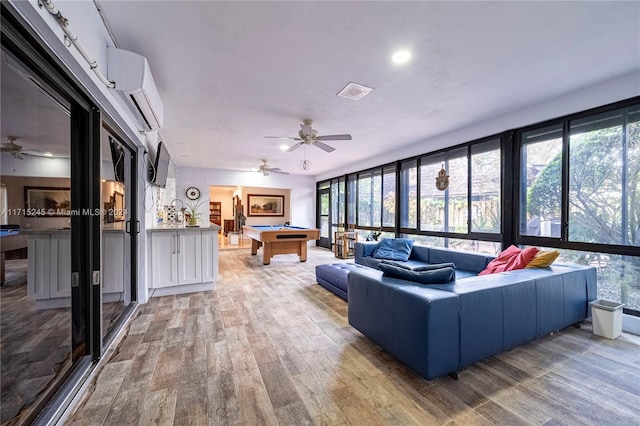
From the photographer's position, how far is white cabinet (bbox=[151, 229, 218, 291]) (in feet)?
12.1

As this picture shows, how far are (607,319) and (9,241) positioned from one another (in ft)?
15.4

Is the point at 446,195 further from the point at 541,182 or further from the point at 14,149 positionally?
the point at 14,149

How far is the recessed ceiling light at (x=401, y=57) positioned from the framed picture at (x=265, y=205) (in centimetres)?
933

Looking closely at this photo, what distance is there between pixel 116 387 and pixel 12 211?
1.33 m

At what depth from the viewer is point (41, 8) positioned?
1200mm

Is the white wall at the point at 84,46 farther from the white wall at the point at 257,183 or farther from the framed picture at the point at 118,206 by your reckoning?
the white wall at the point at 257,183

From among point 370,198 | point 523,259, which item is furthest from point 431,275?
point 370,198

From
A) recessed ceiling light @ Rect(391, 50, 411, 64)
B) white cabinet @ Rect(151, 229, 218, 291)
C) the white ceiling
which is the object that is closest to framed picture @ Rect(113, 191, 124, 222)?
white cabinet @ Rect(151, 229, 218, 291)

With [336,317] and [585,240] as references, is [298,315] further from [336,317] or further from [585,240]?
[585,240]

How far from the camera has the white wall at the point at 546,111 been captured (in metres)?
2.79

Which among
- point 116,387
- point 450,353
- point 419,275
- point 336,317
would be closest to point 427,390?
point 450,353

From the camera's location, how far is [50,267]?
180 cm

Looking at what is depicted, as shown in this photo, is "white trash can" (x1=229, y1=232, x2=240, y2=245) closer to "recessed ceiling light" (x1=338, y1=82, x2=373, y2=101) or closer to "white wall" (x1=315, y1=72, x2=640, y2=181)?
"white wall" (x1=315, y1=72, x2=640, y2=181)

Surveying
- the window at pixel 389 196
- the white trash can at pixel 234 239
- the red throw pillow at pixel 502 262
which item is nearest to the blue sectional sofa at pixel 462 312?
the red throw pillow at pixel 502 262
